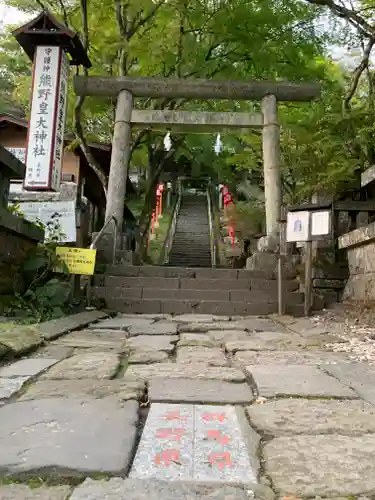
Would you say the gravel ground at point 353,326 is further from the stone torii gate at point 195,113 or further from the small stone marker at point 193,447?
the stone torii gate at point 195,113

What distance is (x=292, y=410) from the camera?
7.36 ft

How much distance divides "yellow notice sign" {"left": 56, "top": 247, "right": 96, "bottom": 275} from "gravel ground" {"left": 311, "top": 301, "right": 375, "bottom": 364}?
11.2 ft

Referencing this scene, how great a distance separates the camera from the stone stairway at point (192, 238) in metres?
19.1

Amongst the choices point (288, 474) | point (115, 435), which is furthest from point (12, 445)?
point (288, 474)

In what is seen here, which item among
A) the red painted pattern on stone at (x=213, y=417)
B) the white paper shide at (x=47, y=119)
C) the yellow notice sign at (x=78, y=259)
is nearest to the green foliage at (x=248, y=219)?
the white paper shide at (x=47, y=119)

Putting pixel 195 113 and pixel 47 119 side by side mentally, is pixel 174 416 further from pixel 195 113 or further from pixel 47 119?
pixel 195 113

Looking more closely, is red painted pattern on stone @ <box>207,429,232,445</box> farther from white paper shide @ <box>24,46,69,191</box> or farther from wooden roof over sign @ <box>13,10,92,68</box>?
wooden roof over sign @ <box>13,10,92,68</box>

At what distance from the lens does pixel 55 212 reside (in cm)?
1154

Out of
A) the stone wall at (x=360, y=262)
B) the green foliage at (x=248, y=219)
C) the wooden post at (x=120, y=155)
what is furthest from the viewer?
the green foliage at (x=248, y=219)

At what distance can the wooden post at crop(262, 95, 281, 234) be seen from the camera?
9.98 m

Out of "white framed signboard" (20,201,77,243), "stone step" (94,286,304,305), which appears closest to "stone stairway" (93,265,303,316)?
"stone step" (94,286,304,305)

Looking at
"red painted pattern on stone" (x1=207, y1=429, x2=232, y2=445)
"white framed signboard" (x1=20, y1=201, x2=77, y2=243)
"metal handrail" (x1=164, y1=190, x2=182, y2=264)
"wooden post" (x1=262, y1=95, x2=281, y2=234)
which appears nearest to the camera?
"red painted pattern on stone" (x1=207, y1=429, x2=232, y2=445)

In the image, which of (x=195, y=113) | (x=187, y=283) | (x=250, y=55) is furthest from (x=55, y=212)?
(x=250, y=55)

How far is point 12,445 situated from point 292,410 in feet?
4.23
